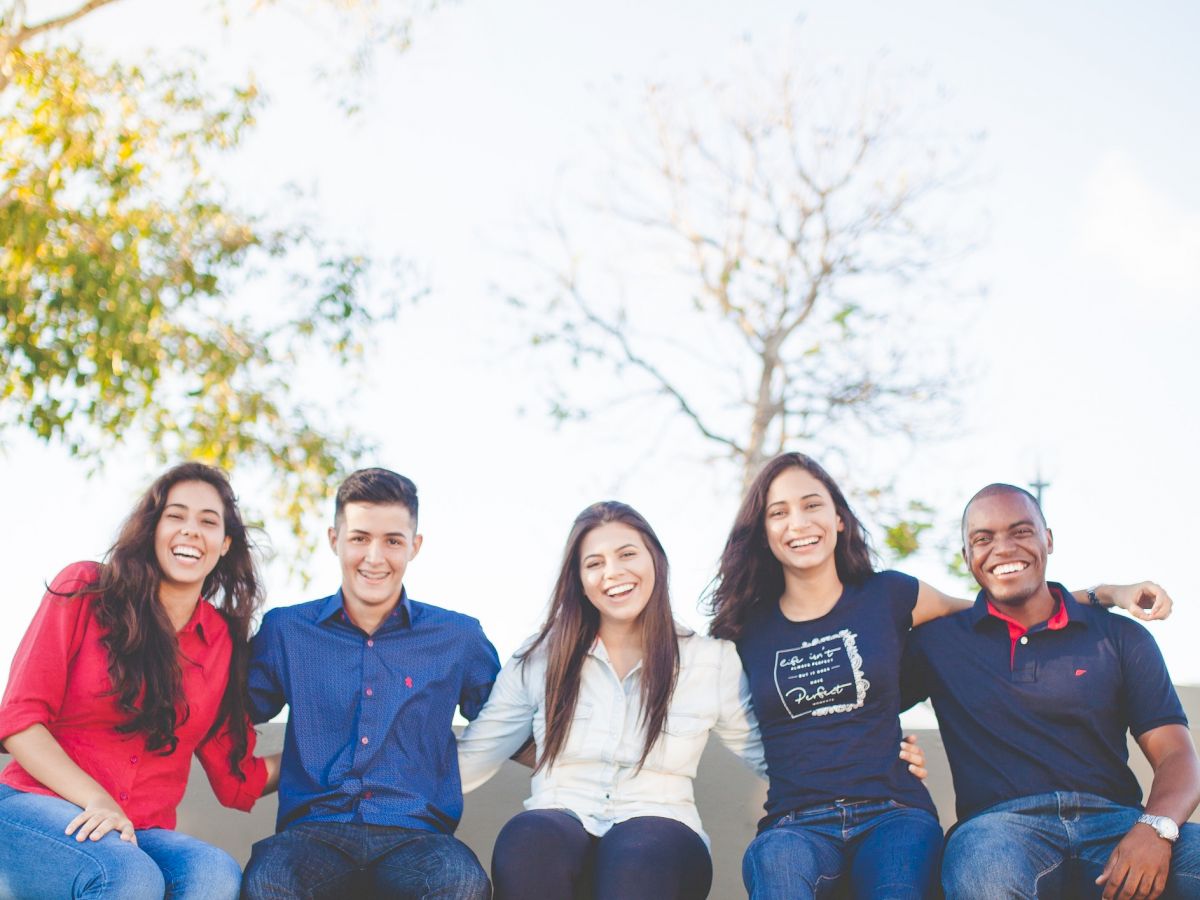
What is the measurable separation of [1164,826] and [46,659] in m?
2.74

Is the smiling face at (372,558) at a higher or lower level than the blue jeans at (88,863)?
higher

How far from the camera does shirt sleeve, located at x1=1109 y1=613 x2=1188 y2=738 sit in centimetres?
323

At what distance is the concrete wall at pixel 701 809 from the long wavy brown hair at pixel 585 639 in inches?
32.6

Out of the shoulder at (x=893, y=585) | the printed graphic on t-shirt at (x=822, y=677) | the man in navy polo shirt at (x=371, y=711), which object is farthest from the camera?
the shoulder at (x=893, y=585)

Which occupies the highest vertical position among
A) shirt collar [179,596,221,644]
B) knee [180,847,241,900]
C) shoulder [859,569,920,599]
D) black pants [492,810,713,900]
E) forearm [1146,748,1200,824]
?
shoulder [859,569,920,599]

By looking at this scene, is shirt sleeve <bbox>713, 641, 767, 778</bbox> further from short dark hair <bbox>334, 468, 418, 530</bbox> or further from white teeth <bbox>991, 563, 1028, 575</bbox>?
short dark hair <bbox>334, 468, 418, 530</bbox>

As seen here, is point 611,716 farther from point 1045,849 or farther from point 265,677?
point 1045,849

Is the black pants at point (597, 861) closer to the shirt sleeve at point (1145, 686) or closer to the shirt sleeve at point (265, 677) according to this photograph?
the shirt sleeve at point (265, 677)

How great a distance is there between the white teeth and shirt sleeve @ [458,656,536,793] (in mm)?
1327

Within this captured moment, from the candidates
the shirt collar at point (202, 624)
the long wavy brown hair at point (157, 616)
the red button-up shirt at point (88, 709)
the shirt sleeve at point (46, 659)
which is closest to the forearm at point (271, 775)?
the long wavy brown hair at point (157, 616)

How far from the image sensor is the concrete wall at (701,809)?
4.05 m

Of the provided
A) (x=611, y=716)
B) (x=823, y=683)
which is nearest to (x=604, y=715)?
(x=611, y=716)

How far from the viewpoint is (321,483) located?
8711mm

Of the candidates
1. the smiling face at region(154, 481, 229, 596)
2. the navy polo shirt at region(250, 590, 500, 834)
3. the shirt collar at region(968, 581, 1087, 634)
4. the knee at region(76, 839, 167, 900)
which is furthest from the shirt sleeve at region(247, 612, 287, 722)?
the shirt collar at region(968, 581, 1087, 634)
